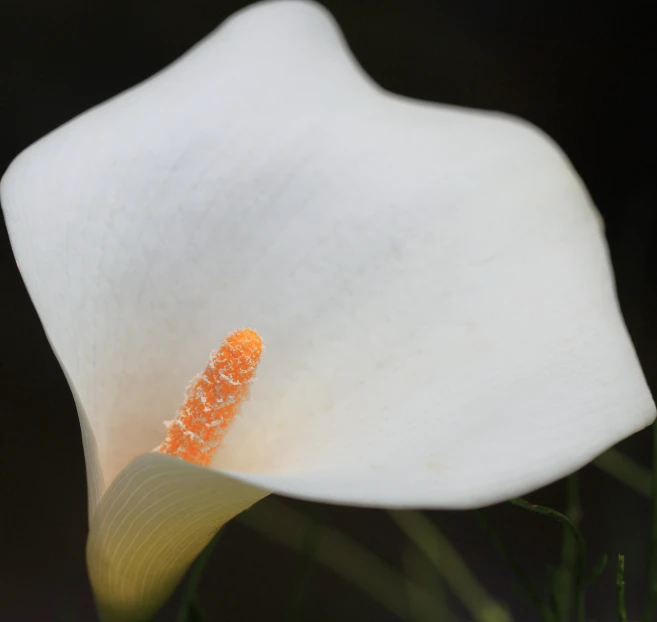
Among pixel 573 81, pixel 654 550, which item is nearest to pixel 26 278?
pixel 654 550

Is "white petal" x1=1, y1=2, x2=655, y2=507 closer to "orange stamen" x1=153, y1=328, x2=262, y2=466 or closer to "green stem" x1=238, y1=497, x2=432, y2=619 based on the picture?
"orange stamen" x1=153, y1=328, x2=262, y2=466

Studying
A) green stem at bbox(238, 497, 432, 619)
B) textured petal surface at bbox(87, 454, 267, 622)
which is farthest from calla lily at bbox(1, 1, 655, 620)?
green stem at bbox(238, 497, 432, 619)

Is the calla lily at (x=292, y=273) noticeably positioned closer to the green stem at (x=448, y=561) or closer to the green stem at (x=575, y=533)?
the green stem at (x=575, y=533)

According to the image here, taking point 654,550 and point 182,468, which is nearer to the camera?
point 182,468

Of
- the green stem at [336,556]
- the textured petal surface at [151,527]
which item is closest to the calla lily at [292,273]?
the textured petal surface at [151,527]

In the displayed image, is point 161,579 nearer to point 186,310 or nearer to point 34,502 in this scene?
point 186,310

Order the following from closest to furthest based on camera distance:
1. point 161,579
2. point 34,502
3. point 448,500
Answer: point 448,500 < point 161,579 < point 34,502

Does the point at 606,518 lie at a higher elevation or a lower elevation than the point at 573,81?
lower
